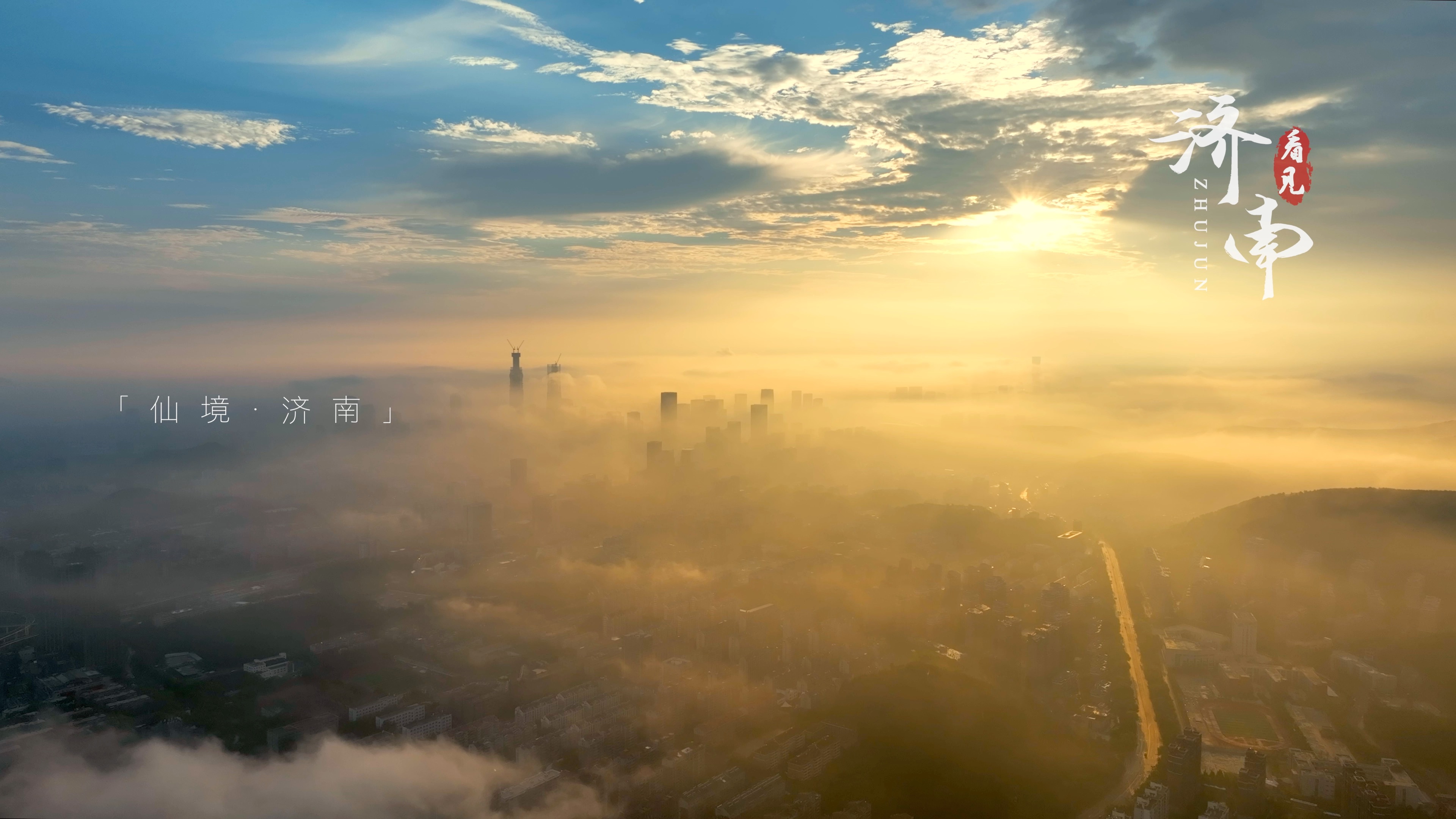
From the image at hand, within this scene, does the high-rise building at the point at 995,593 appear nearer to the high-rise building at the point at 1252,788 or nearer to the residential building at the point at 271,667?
the high-rise building at the point at 1252,788

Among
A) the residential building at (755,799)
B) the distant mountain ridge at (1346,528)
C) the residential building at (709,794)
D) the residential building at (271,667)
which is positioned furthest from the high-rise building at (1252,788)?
the residential building at (271,667)

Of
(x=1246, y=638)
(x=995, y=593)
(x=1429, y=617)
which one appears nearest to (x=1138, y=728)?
(x=1246, y=638)

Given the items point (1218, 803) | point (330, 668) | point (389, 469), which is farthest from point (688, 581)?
point (389, 469)

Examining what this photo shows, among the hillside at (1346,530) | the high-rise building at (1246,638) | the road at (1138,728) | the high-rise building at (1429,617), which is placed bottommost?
the road at (1138,728)

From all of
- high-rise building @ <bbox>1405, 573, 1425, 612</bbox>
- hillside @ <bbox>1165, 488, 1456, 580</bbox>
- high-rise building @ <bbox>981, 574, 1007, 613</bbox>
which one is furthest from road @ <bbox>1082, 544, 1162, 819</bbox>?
high-rise building @ <bbox>1405, 573, 1425, 612</bbox>

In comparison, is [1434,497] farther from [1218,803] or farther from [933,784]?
[933,784]

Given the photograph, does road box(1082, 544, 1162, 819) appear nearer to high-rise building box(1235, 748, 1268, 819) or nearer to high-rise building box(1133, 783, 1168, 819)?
high-rise building box(1133, 783, 1168, 819)
